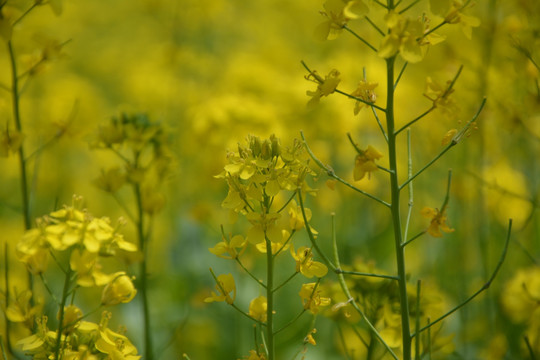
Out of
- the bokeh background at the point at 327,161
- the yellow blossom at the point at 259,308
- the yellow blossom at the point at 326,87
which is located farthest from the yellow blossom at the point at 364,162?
the bokeh background at the point at 327,161

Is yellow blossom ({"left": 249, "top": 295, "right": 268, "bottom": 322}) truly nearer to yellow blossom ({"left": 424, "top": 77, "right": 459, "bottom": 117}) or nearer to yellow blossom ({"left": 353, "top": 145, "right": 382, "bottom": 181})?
yellow blossom ({"left": 353, "top": 145, "right": 382, "bottom": 181})

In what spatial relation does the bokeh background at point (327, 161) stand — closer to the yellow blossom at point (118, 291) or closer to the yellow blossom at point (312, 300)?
the yellow blossom at point (118, 291)

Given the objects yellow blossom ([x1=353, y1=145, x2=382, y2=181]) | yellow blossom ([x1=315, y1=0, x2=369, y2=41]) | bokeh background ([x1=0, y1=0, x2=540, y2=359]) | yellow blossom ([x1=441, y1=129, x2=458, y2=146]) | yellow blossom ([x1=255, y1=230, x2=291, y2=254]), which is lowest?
yellow blossom ([x1=255, y1=230, x2=291, y2=254])

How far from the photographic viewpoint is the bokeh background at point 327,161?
2162mm

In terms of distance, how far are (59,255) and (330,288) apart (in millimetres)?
2028

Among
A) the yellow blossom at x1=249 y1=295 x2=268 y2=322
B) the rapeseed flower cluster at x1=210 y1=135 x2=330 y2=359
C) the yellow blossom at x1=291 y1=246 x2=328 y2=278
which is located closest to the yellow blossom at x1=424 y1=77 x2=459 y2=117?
the rapeseed flower cluster at x1=210 y1=135 x2=330 y2=359

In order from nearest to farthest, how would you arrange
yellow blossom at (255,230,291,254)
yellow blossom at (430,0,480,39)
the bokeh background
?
1. yellow blossom at (430,0,480,39)
2. yellow blossom at (255,230,291,254)
3. the bokeh background

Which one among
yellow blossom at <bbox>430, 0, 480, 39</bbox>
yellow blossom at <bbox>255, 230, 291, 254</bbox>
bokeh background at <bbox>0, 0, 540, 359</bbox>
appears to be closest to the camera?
yellow blossom at <bbox>430, 0, 480, 39</bbox>

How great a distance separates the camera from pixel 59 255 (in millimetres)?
3199

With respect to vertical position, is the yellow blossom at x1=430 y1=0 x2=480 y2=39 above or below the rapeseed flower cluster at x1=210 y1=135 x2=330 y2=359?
above

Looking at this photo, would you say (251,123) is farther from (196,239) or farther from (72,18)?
(72,18)

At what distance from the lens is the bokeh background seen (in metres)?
2.16

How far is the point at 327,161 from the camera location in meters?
3.02

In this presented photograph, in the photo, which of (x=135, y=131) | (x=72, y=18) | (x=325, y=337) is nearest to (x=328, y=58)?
(x=325, y=337)
